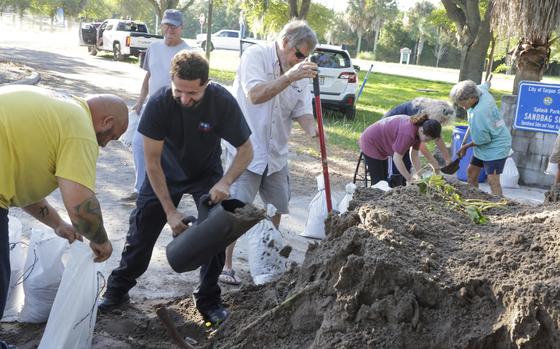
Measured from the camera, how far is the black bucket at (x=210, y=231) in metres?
3.58

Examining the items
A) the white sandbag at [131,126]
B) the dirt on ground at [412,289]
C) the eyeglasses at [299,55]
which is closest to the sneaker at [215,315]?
the dirt on ground at [412,289]

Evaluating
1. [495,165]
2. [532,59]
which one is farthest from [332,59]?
[495,165]

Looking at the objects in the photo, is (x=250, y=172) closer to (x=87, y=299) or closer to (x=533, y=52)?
(x=87, y=299)

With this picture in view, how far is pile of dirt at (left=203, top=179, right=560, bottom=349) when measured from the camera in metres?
2.79

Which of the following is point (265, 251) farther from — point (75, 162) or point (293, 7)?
point (293, 7)

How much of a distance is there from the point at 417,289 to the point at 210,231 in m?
1.18

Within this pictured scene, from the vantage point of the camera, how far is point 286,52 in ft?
15.6

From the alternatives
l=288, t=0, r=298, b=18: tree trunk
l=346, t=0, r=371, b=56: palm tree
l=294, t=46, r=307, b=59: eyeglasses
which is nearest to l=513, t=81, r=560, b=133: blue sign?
l=294, t=46, r=307, b=59: eyeglasses

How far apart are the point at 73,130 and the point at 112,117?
0.32 meters

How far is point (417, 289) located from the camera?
9.80 feet

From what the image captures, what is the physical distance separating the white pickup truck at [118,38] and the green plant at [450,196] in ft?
77.0

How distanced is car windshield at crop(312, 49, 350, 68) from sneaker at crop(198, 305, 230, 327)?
1138 centimetres

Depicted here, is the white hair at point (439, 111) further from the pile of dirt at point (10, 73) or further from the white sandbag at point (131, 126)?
the pile of dirt at point (10, 73)

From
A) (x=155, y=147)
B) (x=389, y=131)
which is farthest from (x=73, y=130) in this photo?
(x=389, y=131)
